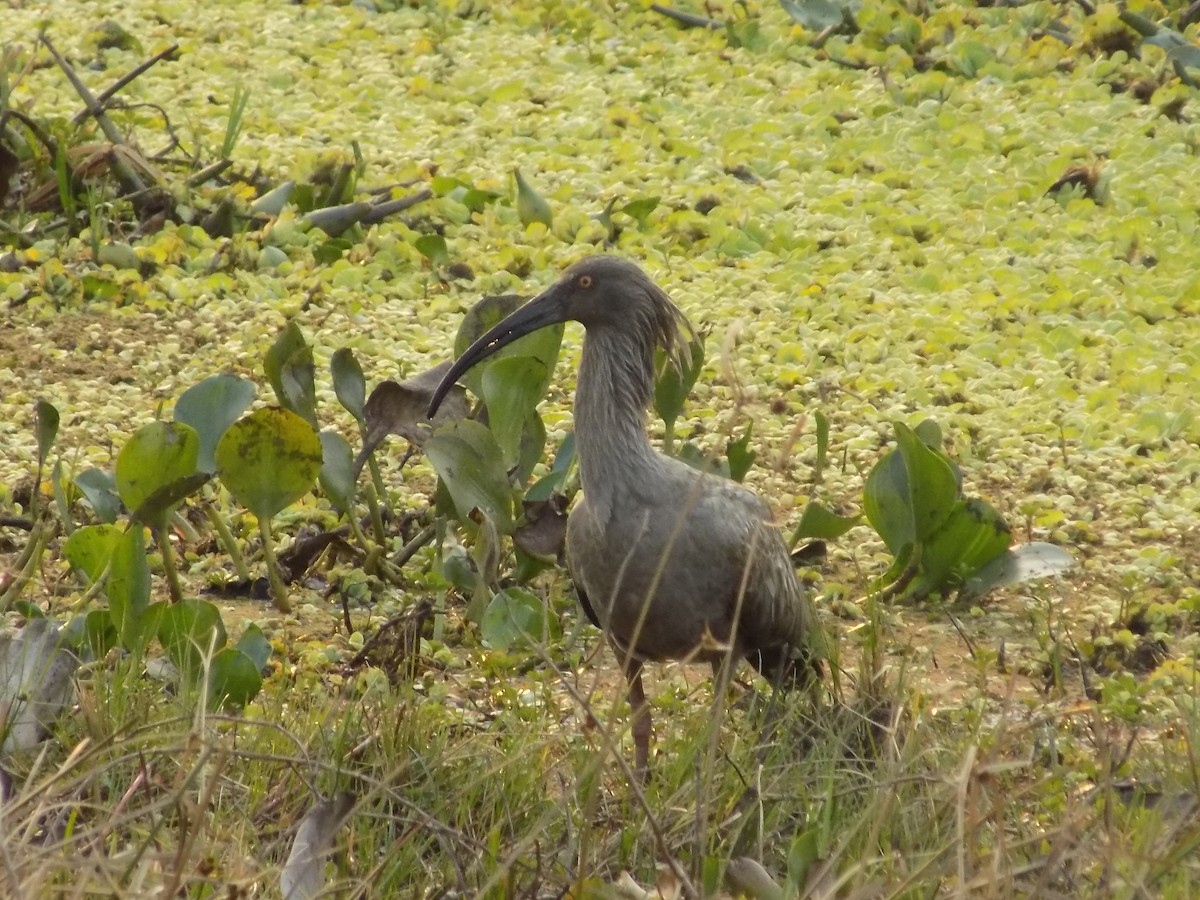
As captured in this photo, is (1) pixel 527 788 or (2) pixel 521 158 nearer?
(1) pixel 527 788

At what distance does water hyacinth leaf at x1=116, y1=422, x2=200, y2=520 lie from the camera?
14.0 feet

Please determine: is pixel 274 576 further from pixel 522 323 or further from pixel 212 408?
pixel 522 323

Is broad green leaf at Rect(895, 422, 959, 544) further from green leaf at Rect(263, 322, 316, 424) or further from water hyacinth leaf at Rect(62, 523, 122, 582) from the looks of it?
water hyacinth leaf at Rect(62, 523, 122, 582)

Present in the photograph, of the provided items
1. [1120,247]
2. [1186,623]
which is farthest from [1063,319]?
[1186,623]

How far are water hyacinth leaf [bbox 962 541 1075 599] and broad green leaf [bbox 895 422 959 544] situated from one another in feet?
0.72

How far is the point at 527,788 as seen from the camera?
3639 mm

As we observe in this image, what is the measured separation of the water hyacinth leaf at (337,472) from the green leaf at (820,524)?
1319 mm

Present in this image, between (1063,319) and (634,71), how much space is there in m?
3.14

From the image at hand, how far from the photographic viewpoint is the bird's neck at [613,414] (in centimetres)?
429

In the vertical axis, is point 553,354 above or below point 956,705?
above

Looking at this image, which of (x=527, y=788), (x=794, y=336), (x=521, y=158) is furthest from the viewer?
(x=521, y=158)

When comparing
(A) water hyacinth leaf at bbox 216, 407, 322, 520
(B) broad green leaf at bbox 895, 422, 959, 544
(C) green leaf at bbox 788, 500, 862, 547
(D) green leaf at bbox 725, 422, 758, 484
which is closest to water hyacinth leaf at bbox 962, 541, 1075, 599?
(B) broad green leaf at bbox 895, 422, 959, 544

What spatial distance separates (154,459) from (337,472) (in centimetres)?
78

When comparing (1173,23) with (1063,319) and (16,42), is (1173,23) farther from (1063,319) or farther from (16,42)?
(16,42)
